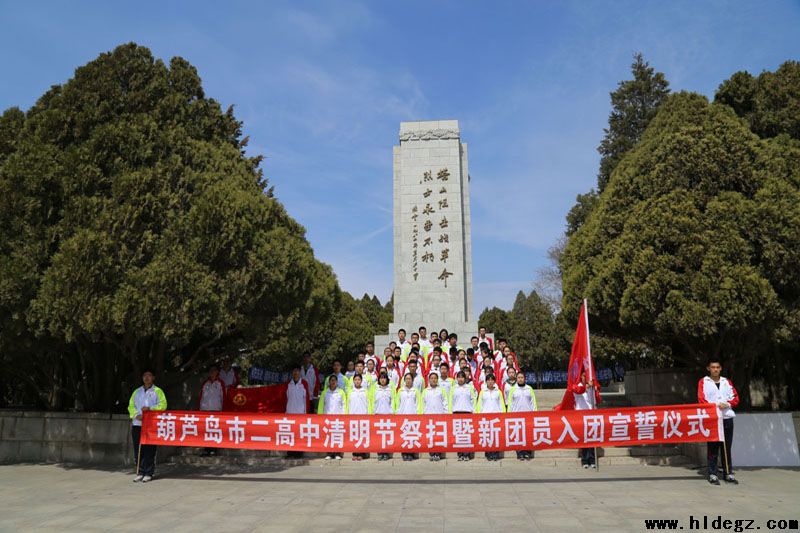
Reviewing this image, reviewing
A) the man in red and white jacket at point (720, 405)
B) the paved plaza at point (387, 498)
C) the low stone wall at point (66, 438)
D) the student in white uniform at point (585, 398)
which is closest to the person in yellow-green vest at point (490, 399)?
the paved plaza at point (387, 498)

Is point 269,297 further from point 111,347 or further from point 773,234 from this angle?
point 773,234

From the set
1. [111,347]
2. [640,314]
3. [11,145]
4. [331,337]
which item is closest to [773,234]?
[640,314]

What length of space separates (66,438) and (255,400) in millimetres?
2687

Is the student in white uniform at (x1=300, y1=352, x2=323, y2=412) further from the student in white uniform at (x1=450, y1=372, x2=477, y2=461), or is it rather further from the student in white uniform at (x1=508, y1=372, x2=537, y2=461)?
the student in white uniform at (x1=508, y1=372, x2=537, y2=461)

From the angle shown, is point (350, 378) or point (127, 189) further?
point (350, 378)

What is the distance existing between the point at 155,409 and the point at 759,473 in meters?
7.49

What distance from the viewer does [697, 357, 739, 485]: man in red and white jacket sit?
614 cm

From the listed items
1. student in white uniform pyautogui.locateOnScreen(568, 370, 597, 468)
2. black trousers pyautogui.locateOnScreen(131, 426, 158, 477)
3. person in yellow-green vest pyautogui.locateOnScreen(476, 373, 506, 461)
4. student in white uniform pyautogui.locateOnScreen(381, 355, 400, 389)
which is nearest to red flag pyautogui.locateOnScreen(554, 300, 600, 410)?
student in white uniform pyautogui.locateOnScreen(568, 370, 597, 468)

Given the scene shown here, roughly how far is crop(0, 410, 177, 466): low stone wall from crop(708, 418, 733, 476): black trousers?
7.05 metres

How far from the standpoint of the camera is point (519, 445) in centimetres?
645

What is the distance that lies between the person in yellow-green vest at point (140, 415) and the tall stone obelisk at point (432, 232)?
8280 mm

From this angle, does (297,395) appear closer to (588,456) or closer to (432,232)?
(588,456)

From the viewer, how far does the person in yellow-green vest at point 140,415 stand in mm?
6633

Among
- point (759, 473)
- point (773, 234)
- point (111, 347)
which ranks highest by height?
point (773, 234)
